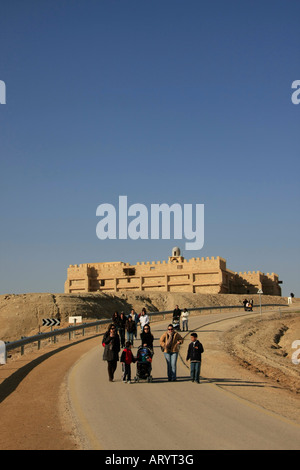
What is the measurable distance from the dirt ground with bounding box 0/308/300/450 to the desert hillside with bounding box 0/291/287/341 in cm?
2193

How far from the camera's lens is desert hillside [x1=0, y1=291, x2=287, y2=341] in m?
52.3

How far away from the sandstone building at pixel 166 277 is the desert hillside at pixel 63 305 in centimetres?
723

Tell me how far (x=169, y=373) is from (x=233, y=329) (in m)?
21.7

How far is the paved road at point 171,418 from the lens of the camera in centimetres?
825

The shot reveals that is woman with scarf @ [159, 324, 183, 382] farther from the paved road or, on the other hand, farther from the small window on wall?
the small window on wall

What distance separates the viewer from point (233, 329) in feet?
119

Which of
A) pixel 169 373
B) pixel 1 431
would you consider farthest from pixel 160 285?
pixel 1 431

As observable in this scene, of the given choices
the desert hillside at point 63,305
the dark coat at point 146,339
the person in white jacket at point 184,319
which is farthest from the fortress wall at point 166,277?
the dark coat at point 146,339

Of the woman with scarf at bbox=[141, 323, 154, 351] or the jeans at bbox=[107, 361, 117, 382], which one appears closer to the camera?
the jeans at bbox=[107, 361, 117, 382]

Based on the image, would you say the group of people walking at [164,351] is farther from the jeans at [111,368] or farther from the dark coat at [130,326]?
the dark coat at [130,326]

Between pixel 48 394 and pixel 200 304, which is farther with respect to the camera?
pixel 200 304

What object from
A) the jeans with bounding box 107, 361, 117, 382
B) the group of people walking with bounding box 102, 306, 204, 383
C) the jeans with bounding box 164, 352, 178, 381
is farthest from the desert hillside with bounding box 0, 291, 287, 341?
the jeans with bounding box 164, 352, 178, 381
